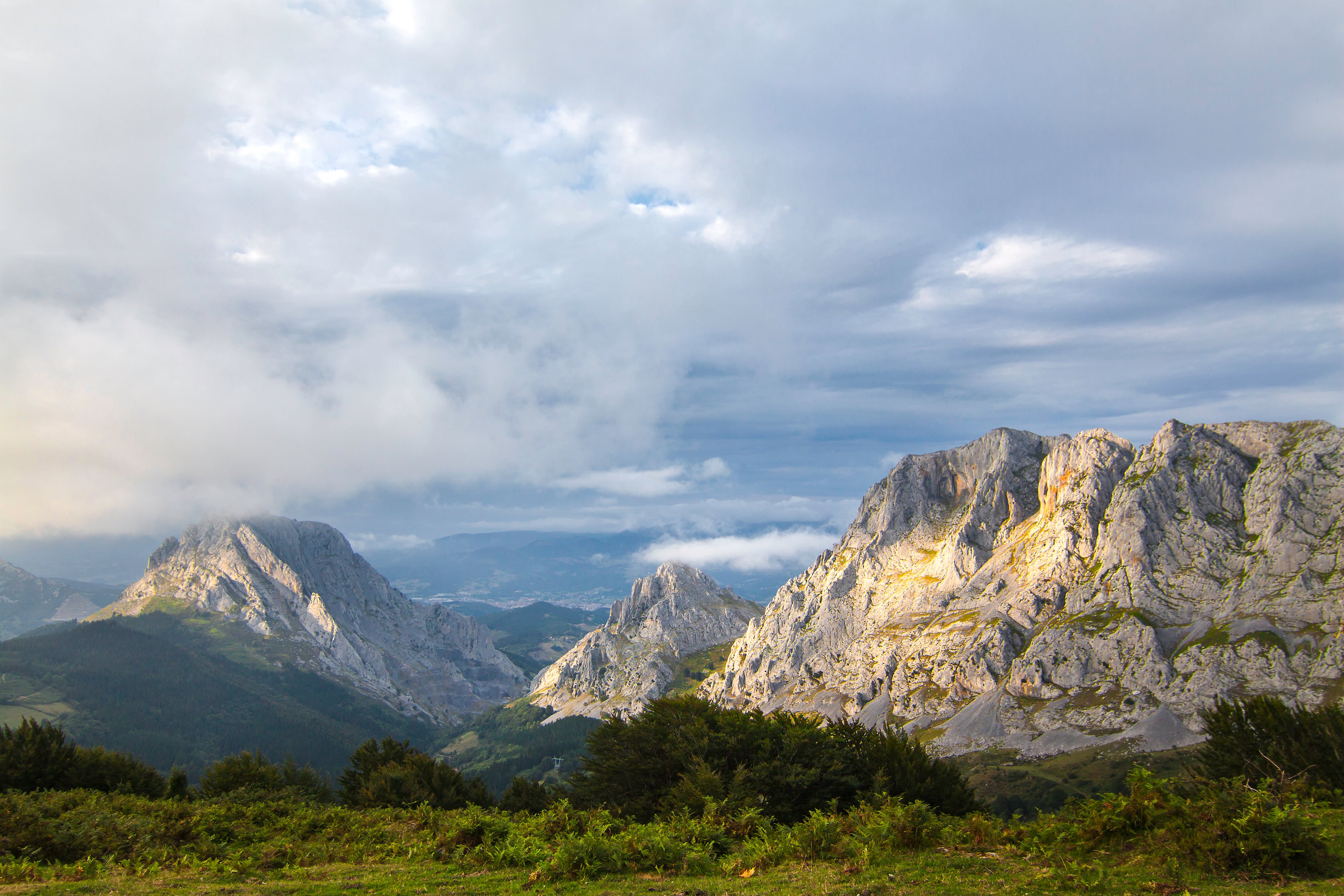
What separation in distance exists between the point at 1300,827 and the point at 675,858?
833 inches

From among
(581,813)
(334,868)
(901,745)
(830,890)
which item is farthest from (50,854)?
(901,745)

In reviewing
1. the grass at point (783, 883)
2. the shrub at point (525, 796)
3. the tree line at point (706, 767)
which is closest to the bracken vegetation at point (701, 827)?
the grass at point (783, 883)

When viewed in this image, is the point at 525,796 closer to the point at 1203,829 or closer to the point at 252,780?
the point at 252,780

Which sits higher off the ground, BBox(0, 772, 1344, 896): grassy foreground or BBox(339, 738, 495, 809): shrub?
BBox(0, 772, 1344, 896): grassy foreground

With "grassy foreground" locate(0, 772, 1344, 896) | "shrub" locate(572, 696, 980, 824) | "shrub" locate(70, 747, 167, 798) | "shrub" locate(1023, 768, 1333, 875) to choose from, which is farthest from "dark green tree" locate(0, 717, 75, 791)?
"shrub" locate(1023, 768, 1333, 875)

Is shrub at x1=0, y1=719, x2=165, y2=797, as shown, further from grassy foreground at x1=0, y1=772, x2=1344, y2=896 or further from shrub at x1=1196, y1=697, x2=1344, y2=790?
shrub at x1=1196, y1=697, x2=1344, y2=790

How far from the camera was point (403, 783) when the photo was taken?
2467 inches

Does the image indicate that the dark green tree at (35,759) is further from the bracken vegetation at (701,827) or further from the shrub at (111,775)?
the shrub at (111,775)

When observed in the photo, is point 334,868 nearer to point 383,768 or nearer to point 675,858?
point 675,858

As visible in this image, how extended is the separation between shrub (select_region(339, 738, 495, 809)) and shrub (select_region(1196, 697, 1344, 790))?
6739 centimetres

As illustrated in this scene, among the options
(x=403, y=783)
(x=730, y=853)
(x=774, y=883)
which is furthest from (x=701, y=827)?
(x=403, y=783)

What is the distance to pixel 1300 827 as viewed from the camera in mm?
20000

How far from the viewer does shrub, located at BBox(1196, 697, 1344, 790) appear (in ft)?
174

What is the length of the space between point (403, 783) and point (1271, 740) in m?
82.1
